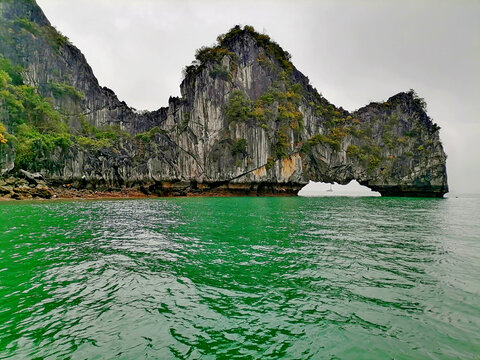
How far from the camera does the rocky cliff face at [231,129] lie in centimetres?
4672

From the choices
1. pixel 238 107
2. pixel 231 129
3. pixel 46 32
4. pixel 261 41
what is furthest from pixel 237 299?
pixel 46 32

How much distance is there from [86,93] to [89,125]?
8.18 m

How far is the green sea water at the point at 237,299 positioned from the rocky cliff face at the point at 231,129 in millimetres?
39972

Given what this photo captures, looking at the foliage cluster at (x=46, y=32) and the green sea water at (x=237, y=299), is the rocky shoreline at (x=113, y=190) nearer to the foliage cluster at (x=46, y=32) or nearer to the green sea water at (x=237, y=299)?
the green sea water at (x=237, y=299)

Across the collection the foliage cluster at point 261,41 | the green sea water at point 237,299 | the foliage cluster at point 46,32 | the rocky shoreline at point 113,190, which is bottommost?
the green sea water at point 237,299

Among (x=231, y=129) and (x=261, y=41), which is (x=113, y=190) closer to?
(x=231, y=129)

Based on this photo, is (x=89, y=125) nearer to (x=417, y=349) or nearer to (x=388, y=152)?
(x=417, y=349)

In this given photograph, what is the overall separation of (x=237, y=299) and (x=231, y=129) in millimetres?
48288

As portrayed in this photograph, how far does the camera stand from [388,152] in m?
58.5

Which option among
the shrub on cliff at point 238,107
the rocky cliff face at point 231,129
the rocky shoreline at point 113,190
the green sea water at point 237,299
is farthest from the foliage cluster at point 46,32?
the green sea water at point 237,299

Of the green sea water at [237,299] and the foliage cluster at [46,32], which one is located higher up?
the foliage cluster at [46,32]

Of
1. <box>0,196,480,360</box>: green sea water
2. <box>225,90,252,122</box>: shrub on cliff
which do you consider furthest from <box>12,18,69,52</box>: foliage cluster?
<box>0,196,480,360</box>: green sea water

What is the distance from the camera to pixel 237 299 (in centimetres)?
527

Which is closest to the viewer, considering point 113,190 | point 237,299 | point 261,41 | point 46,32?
point 237,299
